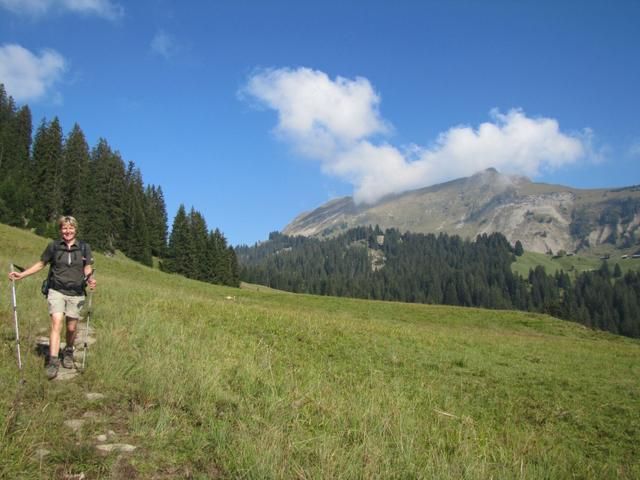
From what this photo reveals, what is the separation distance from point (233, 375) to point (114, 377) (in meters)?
2.24

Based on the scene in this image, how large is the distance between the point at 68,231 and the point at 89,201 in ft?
263

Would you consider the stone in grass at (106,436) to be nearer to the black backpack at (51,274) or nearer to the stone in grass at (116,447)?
the stone in grass at (116,447)

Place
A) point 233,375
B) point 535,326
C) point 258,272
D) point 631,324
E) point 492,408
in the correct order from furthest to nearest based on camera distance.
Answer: point 258,272
point 631,324
point 535,326
point 492,408
point 233,375

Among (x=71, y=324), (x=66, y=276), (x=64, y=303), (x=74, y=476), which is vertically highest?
(x=66, y=276)

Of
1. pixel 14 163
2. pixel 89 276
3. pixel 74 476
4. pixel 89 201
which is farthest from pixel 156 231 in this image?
pixel 74 476

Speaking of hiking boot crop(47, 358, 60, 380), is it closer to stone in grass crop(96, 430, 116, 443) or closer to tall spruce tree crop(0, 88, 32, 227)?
stone in grass crop(96, 430, 116, 443)

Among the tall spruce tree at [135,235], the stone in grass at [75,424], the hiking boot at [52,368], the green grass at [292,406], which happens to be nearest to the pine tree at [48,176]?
the tall spruce tree at [135,235]

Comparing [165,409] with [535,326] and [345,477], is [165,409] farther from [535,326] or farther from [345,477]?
[535,326]

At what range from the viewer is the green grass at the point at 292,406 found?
565cm

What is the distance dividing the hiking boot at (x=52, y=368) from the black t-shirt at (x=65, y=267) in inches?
72.3

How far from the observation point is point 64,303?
9547 mm

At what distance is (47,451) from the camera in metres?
5.39

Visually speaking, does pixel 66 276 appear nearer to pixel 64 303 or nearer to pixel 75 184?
pixel 64 303

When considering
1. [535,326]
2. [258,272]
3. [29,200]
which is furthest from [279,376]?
[258,272]
